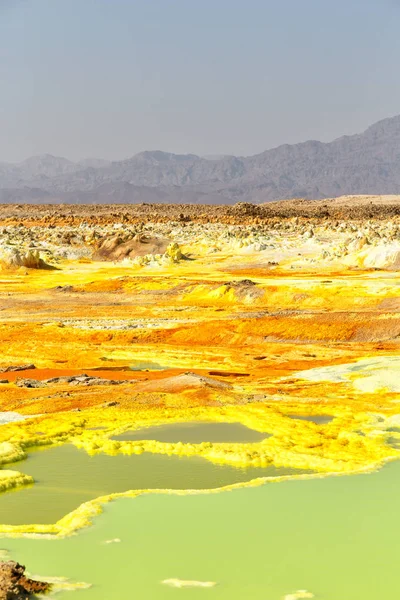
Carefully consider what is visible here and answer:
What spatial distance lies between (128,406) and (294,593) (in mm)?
12354

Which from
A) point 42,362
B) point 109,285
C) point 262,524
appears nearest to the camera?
point 262,524

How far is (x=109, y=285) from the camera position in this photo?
53.0m

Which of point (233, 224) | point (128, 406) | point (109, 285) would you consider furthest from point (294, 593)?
point (233, 224)

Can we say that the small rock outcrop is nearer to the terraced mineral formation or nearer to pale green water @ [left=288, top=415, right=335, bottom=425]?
the terraced mineral formation

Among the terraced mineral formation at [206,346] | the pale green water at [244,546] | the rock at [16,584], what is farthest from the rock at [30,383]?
the rock at [16,584]

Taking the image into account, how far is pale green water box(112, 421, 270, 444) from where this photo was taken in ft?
65.9

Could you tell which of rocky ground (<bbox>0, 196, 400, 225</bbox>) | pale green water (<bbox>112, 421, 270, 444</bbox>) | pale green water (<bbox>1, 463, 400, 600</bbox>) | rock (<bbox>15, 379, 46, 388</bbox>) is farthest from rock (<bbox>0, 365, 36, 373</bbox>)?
rocky ground (<bbox>0, 196, 400, 225</bbox>)

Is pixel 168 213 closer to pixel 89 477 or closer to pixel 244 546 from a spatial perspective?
pixel 89 477

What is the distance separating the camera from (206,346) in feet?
116

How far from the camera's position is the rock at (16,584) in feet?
34.1

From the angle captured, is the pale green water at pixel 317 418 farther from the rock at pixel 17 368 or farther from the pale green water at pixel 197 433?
the rock at pixel 17 368

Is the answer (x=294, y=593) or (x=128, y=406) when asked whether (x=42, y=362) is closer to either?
(x=128, y=406)

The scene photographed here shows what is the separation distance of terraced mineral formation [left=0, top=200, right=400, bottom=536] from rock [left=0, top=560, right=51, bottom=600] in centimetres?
278

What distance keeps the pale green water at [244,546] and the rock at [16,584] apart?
0.38 meters
